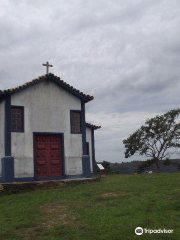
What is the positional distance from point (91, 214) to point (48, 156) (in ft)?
26.1

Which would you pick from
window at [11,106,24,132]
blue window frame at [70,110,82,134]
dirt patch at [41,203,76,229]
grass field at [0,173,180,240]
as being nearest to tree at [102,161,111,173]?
blue window frame at [70,110,82,134]

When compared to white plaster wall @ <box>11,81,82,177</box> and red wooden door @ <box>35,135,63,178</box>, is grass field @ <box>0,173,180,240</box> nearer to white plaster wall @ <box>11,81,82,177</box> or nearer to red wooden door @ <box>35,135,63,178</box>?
white plaster wall @ <box>11,81,82,177</box>

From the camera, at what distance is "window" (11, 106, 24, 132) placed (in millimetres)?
15266

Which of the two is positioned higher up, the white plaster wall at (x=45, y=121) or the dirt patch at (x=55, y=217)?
the white plaster wall at (x=45, y=121)

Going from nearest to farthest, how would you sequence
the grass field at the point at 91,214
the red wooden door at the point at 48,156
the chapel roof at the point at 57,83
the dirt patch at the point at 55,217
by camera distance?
the grass field at the point at 91,214
the dirt patch at the point at 55,217
the chapel roof at the point at 57,83
the red wooden door at the point at 48,156

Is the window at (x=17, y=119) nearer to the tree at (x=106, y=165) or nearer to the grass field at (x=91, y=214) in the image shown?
the grass field at (x=91, y=214)

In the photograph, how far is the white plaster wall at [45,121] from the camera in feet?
49.9

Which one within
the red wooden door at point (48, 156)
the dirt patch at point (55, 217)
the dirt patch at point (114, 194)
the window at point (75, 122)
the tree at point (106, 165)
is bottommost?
the dirt patch at point (55, 217)

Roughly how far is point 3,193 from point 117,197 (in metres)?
5.19

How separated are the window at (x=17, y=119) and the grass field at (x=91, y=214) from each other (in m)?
3.85

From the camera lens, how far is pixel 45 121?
16.1 metres

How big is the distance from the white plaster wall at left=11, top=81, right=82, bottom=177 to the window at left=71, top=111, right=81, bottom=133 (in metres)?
0.26

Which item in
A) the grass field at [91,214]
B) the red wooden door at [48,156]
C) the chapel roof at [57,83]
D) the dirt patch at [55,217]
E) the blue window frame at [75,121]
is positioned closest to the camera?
the grass field at [91,214]

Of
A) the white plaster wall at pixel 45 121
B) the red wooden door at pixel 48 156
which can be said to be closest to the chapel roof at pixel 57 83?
the white plaster wall at pixel 45 121
